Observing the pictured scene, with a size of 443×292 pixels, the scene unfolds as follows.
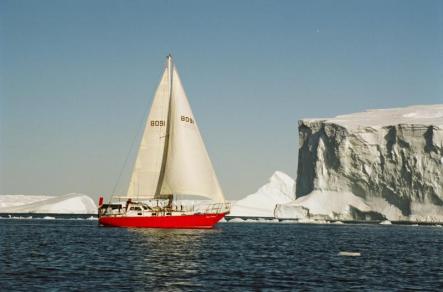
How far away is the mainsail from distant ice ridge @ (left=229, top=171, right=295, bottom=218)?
319 feet

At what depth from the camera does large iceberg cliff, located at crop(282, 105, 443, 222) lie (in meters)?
95.8

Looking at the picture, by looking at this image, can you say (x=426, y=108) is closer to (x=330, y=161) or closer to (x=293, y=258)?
(x=330, y=161)

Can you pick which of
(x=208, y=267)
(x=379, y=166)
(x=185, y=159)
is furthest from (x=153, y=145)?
(x=379, y=166)

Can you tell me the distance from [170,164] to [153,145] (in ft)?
9.79

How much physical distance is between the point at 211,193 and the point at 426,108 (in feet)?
215

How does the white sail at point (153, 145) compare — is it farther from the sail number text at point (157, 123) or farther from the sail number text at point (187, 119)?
the sail number text at point (187, 119)

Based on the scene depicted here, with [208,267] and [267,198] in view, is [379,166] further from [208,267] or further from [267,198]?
[208,267]

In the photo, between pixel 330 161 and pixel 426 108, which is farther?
pixel 426 108

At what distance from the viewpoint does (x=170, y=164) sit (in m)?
61.8

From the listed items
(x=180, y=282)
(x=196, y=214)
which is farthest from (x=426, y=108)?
(x=180, y=282)

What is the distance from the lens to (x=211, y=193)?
6212cm

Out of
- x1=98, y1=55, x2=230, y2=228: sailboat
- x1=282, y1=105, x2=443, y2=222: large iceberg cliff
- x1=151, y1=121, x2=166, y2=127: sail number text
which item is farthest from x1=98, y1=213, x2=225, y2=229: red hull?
x1=282, y1=105, x2=443, y2=222: large iceberg cliff

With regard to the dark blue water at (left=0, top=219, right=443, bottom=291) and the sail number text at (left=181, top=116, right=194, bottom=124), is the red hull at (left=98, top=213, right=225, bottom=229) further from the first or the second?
the dark blue water at (left=0, top=219, right=443, bottom=291)

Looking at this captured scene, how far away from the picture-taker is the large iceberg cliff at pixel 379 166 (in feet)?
314
